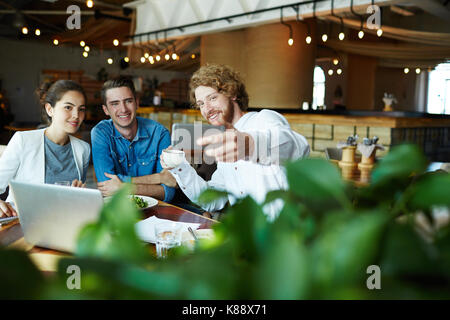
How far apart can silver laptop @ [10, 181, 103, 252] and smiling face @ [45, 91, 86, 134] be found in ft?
3.51

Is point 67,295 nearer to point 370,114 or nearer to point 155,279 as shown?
point 155,279

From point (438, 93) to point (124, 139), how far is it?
15.6 meters

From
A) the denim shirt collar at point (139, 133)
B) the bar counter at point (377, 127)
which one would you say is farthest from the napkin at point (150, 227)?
the bar counter at point (377, 127)

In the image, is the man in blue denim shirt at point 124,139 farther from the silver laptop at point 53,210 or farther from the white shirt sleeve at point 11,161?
the silver laptop at point 53,210

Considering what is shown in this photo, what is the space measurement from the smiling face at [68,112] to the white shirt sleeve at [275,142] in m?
1.06

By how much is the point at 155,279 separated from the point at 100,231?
0.10m

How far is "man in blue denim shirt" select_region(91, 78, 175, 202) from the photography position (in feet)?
8.41

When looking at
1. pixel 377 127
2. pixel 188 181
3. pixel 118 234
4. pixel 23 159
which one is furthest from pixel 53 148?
pixel 377 127

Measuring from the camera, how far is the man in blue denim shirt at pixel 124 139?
2562 millimetres

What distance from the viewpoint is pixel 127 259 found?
0.33m

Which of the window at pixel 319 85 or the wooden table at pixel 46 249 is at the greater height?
the window at pixel 319 85

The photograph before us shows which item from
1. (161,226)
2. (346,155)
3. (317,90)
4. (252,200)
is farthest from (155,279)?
(317,90)

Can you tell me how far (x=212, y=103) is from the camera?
2.11 meters

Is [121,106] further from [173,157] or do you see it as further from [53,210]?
[53,210]
